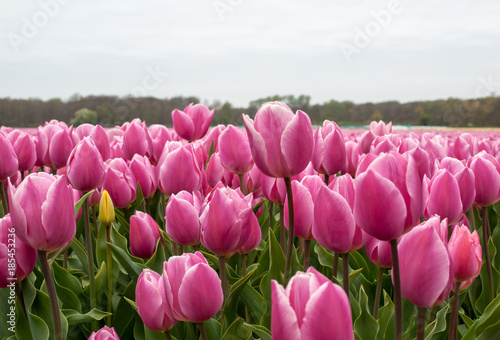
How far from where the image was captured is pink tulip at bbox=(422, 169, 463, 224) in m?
1.08

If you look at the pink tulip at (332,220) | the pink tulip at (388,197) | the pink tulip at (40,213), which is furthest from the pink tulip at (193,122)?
the pink tulip at (388,197)

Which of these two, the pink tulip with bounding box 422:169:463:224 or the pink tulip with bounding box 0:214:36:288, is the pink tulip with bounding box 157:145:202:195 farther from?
the pink tulip with bounding box 422:169:463:224

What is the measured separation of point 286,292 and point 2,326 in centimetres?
120

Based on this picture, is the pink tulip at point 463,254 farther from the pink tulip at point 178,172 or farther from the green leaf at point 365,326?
the pink tulip at point 178,172

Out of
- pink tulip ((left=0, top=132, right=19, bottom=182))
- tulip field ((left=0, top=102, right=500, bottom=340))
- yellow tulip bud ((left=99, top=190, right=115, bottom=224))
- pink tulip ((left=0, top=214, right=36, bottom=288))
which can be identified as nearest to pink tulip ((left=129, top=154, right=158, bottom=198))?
tulip field ((left=0, top=102, right=500, bottom=340))

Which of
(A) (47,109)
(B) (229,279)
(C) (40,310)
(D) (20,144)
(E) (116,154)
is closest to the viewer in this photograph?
(C) (40,310)

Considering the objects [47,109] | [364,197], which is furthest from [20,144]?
[47,109]

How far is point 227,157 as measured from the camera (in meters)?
1.70

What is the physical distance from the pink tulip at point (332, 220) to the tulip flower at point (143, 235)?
29.2 inches

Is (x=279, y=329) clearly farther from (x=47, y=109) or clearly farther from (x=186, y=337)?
(x=47, y=109)

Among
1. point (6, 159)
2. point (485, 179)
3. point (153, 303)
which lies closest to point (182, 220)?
point (153, 303)

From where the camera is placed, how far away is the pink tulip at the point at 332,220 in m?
0.86

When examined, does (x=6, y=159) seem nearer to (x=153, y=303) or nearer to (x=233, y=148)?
(x=233, y=148)

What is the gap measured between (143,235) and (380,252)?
78 centimetres
